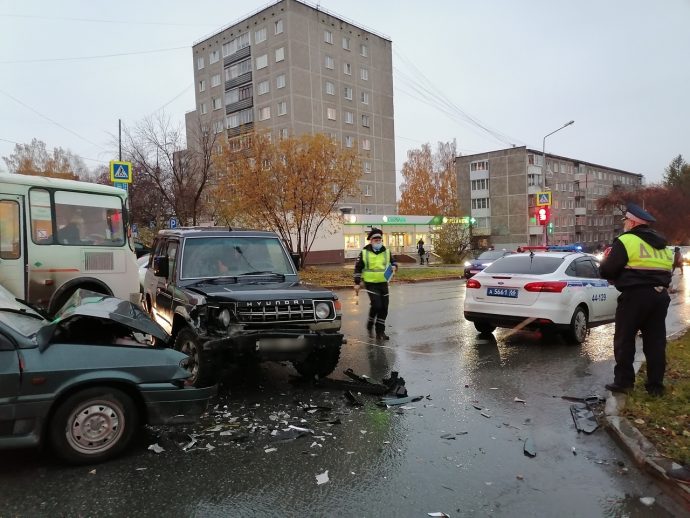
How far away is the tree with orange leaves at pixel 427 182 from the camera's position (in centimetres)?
7131

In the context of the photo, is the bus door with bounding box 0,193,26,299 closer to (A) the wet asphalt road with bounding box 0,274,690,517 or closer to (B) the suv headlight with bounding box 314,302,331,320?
(A) the wet asphalt road with bounding box 0,274,690,517

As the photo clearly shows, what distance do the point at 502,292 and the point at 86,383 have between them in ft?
21.5

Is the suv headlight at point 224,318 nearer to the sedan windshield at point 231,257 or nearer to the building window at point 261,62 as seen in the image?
the sedan windshield at point 231,257

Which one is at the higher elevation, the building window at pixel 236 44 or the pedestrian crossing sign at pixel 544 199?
the building window at pixel 236 44

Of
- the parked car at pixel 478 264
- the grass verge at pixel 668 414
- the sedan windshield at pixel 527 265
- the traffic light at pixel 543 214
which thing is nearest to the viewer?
the grass verge at pixel 668 414

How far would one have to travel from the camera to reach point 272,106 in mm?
53625

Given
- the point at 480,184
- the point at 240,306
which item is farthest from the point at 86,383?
the point at 480,184

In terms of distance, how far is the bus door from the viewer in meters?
8.19

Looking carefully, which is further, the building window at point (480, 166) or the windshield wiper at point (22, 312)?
the building window at point (480, 166)

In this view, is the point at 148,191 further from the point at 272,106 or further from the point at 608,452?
the point at 608,452

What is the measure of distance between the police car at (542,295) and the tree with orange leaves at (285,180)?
14.0 m

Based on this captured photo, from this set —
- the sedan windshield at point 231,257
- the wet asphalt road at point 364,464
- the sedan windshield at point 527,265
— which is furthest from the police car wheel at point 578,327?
the sedan windshield at point 231,257

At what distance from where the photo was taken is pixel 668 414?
4758mm

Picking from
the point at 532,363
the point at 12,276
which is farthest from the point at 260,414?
the point at 12,276
